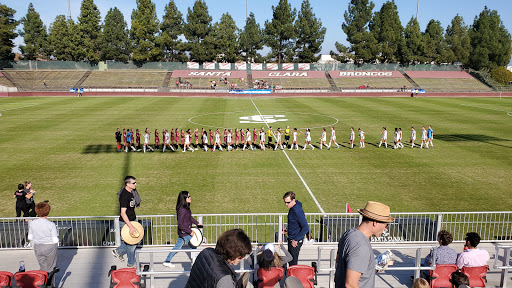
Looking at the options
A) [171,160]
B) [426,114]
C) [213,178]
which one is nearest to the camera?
[213,178]

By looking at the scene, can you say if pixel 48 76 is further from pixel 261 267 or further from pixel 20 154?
pixel 261 267

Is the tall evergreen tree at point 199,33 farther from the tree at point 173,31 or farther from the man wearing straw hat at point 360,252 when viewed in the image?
the man wearing straw hat at point 360,252

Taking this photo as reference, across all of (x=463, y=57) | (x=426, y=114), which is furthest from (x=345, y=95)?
(x=463, y=57)

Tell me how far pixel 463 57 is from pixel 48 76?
89575mm

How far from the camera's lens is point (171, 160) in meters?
21.4

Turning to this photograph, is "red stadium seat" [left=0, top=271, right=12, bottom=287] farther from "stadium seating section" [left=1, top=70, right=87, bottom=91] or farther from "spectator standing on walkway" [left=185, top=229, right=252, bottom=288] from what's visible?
"stadium seating section" [left=1, top=70, right=87, bottom=91]

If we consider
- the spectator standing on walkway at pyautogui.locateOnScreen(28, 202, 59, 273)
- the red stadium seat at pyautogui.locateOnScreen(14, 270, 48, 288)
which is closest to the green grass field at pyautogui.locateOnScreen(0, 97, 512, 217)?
the spectator standing on walkway at pyautogui.locateOnScreen(28, 202, 59, 273)

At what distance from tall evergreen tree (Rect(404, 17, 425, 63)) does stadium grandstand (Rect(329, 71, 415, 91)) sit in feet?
34.6

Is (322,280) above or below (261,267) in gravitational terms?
below

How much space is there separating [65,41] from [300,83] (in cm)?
5330

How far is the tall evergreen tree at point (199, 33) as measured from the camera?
85.4m

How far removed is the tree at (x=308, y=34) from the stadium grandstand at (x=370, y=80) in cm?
1092

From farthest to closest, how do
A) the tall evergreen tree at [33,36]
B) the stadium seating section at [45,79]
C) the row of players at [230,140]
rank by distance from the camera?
the tall evergreen tree at [33,36] < the stadium seating section at [45,79] < the row of players at [230,140]

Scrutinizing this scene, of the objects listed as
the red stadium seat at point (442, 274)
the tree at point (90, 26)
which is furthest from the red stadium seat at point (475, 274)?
the tree at point (90, 26)
